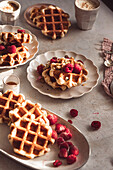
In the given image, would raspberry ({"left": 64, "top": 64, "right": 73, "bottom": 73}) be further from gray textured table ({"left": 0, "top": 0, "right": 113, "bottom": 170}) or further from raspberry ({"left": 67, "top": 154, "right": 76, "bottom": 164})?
raspberry ({"left": 67, "top": 154, "right": 76, "bottom": 164})

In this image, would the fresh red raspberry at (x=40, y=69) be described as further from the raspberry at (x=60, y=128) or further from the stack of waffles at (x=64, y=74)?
the raspberry at (x=60, y=128)

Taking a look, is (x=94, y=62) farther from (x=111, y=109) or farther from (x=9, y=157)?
(x=9, y=157)

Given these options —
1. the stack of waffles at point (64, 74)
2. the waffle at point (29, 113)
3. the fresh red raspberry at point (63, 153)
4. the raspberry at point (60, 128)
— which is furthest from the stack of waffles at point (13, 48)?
the fresh red raspberry at point (63, 153)

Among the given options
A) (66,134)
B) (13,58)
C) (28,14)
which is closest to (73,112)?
(66,134)

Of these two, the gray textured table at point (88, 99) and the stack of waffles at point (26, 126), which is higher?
the stack of waffles at point (26, 126)

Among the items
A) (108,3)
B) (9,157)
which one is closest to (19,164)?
(9,157)

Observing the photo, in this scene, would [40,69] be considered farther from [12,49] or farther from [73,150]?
[73,150]
